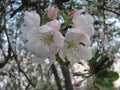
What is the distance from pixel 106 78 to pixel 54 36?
343mm

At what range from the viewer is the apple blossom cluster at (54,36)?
42.1 inches

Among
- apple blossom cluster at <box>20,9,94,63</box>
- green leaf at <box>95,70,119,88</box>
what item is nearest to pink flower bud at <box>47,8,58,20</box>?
apple blossom cluster at <box>20,9,94,63</box>

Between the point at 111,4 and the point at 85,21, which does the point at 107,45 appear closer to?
the point at 111,4

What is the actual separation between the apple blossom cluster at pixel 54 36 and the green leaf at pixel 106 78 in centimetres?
21

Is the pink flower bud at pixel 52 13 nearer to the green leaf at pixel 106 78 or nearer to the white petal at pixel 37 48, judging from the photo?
the white petal at pixel 37 48

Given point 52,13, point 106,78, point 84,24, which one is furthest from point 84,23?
point 106,78

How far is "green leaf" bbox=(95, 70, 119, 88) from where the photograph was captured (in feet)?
4.29

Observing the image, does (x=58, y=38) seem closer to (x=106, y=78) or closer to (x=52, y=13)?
(x=52, y=13)

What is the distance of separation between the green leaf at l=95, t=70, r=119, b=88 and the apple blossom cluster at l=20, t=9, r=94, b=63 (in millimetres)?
207

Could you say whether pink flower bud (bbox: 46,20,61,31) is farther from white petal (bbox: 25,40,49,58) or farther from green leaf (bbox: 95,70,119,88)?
green leaf (bbox: 95,70,119,88)

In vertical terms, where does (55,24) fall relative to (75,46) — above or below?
above

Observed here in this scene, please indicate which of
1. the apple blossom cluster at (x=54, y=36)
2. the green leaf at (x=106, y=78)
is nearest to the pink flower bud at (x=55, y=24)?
the apple blossom cluster at (x=54, y=36)

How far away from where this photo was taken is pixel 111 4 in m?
3.49

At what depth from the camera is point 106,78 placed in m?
1.32
